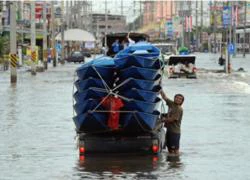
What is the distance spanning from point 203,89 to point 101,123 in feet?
82.3

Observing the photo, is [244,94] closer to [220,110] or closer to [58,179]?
[220,110]

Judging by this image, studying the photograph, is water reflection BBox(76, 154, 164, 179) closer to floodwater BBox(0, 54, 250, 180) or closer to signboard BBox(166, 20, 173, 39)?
floodwater BBox(0, 54, 250, 180)

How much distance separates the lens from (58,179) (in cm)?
1373

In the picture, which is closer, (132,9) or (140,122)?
(140,122)

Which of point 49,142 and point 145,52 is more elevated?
point 145,52

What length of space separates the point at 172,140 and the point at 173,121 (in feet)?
1.43

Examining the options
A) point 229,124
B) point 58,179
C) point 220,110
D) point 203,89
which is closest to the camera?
point 58,179

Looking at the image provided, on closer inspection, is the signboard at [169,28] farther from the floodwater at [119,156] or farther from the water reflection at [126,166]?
the water reflection at [126,166]

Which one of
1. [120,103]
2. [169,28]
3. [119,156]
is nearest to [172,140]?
[119,156]

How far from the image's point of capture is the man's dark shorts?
53.8ft

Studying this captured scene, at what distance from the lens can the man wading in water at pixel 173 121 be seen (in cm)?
1620

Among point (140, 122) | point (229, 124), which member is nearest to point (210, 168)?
point (140, 122)

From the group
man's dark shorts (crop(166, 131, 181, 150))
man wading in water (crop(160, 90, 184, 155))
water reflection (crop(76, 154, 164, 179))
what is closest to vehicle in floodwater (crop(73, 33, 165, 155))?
water reflection (crop(76, 154, 164, 179))

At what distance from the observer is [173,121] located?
16.2m
